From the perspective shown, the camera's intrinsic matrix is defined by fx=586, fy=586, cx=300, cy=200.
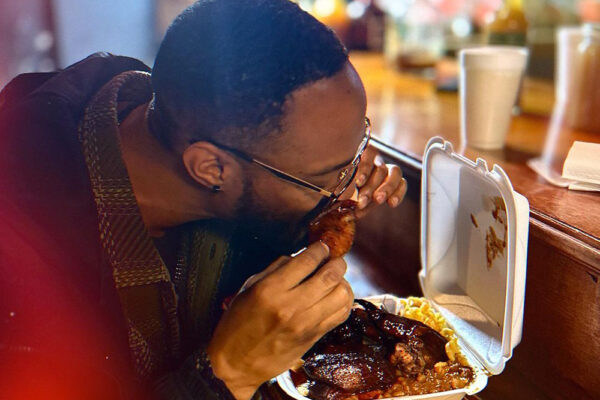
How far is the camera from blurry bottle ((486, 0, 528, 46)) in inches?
108

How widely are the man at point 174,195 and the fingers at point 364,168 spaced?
0.26m

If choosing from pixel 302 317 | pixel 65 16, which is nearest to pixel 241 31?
pixel 302 317

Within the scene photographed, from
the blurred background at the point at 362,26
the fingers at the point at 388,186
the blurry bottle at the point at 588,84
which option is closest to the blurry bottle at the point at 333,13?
the blurred background at the point at 362,26

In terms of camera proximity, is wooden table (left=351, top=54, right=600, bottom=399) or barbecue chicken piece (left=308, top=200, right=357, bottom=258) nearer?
wooden table (left=351, top=54, right=600, bottom=399)

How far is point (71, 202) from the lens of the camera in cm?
134

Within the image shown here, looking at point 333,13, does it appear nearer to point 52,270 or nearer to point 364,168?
point 364,168

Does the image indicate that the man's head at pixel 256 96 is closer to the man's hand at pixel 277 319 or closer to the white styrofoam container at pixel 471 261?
the man's hand at pixel 277 319

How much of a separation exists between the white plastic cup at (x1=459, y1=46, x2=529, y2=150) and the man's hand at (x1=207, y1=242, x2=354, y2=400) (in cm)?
105

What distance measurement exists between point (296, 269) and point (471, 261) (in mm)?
604

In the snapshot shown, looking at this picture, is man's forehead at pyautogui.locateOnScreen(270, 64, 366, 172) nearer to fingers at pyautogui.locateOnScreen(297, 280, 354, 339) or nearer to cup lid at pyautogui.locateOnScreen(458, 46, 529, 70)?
fingers at pyautogui.locateOnScreen(297, 280, 354, 339)

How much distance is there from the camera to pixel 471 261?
1606 millimetres

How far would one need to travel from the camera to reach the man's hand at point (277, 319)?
1.21 m

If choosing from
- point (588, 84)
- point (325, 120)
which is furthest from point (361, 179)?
point (588, 84)

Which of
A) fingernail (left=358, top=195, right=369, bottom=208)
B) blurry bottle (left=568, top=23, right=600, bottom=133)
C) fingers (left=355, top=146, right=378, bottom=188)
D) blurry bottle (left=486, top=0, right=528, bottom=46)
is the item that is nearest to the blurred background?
blurry bottle (left=486, top=0, right=528, bottom=46)
